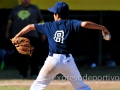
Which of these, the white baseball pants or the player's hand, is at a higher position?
the player's hand

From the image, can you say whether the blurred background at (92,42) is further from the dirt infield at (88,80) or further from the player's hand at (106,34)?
the player's hand at (106,34)

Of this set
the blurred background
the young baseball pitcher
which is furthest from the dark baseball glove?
the blurred background

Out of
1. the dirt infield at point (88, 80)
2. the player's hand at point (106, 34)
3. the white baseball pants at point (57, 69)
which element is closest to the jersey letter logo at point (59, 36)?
the white baseball pants at point (57, 69)

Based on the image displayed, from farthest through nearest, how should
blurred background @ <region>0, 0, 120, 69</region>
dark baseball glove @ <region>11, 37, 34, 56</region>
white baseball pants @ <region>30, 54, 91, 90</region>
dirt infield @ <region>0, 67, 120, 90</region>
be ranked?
blurred background @ <region>0, 0, 120, 69</region>, dirt infield @ <region>0, 67, 120, 90</region>, dark baseball glove @ <region>11, 37, 34, 56</region>, white baseball pants @ <region>30, 54, 91, 90</region>

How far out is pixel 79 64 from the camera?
1382cm

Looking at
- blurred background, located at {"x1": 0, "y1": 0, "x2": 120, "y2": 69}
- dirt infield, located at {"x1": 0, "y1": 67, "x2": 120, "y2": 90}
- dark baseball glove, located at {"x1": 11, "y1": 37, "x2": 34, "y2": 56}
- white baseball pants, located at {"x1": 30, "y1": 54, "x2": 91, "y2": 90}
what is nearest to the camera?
white baseball pants, located at {"x1": 30, "y1": 54, "x2": 91, "y2": 90}

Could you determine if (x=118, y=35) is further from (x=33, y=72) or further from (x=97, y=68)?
(x=33, y=72)

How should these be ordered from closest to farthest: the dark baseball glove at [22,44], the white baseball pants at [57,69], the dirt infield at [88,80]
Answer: the white baseball pants at [57,69] → the dark baseball glove at [22,44] → the dirt infield at [88,80]

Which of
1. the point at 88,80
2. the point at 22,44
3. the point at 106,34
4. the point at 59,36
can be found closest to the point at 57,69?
the point at 59,36

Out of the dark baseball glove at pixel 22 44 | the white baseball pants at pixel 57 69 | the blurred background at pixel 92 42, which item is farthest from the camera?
Result: the blurred background at pixel 92 42

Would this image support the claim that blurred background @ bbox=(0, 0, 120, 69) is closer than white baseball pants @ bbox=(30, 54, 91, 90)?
No

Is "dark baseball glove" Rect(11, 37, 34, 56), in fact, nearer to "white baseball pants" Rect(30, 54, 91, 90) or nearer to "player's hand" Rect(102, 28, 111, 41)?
"white baseball pants" Rect(30, 54, 91, 90)

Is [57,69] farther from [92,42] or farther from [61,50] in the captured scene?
[92,42]

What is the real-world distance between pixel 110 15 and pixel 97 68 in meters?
1.69
